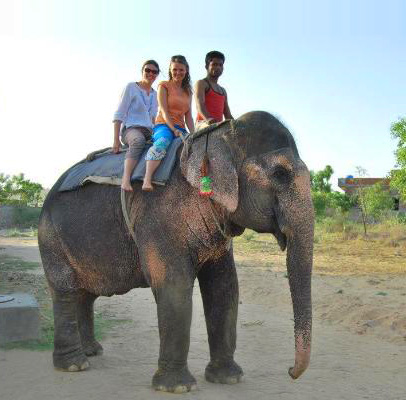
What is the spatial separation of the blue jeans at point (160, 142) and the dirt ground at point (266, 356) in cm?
191

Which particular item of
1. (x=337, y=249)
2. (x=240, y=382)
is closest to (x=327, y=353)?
(x=240, y=382)

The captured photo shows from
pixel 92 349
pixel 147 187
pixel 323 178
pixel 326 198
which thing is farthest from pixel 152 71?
pixel 323 178

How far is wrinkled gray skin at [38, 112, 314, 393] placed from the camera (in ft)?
13.1

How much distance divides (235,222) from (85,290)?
6.43ft

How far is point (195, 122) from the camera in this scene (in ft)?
16.4

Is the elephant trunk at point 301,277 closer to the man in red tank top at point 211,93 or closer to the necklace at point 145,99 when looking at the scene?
the man in red tank top at point 211,93

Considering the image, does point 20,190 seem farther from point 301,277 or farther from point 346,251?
point 301,277

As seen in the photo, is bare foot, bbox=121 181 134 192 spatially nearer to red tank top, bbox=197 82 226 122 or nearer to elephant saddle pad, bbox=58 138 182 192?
elephant saddle pad, bbox=58 138 182 192

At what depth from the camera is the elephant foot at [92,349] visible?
5672 mm

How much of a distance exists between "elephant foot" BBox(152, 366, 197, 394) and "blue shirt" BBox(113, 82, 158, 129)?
2251 millimetres

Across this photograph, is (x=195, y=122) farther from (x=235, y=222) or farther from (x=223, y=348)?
(x=223, y=348)

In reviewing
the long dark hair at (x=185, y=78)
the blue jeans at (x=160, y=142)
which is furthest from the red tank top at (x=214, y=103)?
the blue jeans at (x=160, y=142)

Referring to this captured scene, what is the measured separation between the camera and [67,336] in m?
5.20

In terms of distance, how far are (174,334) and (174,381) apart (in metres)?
0.38
